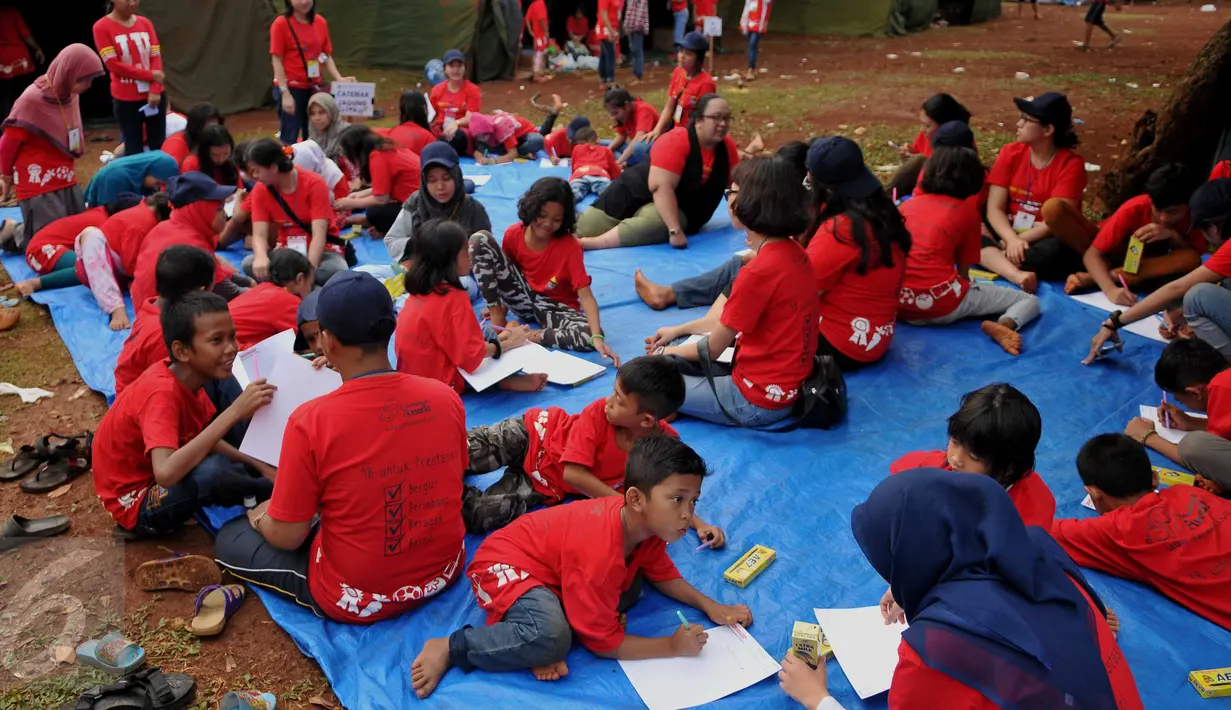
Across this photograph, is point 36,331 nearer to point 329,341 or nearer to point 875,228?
point 329,341

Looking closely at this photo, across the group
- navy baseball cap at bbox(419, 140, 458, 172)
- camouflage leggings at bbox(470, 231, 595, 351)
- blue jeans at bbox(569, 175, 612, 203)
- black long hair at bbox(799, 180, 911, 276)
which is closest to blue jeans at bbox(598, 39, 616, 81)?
blue jeans at bbox(569, 175, 612, 203)

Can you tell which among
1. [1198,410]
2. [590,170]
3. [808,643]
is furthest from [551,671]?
[590,170]

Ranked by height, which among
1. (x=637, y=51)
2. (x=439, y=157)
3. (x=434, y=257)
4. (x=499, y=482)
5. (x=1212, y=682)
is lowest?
(x=1212, y=682)

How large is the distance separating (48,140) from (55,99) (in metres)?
0.31

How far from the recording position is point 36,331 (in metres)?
5.71

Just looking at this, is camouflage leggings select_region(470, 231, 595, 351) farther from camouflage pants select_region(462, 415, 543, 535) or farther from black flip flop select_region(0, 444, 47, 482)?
black flip flop select_region(0, 444, 47, 482)

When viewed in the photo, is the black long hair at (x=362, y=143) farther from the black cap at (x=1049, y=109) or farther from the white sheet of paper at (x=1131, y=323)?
the white sheet of paper at (x=1131, y=323)

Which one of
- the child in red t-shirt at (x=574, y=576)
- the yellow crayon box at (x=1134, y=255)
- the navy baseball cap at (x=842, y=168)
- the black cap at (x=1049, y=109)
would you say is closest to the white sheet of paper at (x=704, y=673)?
the child in red t-shirt at (x=574, y=576)

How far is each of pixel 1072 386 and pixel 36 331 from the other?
21.2 ft

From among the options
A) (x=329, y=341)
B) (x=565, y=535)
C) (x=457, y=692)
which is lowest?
(x=457, y=692)

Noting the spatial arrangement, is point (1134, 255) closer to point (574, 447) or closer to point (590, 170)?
point (574, 447)

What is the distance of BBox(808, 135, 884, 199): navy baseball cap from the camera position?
4223mm

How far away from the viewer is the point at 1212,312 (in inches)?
172

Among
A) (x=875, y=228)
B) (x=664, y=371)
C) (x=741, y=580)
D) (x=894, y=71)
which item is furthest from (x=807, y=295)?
(x=894, y=71)
